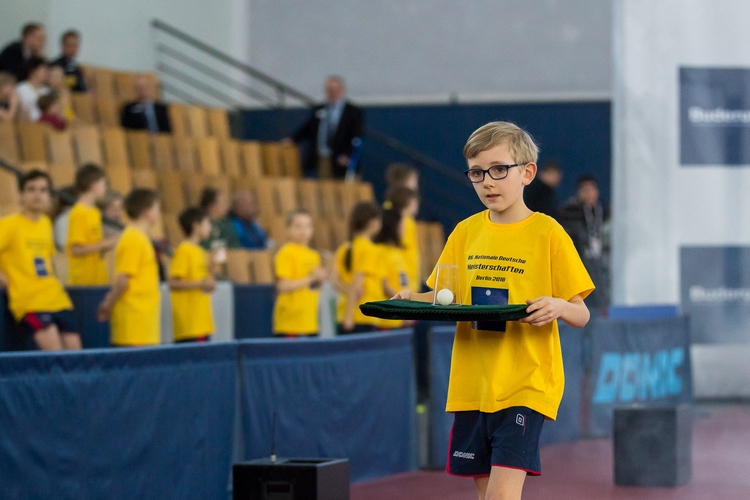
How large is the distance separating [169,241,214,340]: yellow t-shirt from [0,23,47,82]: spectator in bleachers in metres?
4.40

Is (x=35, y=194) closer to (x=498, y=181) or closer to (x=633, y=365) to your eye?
(x=498, y=181)

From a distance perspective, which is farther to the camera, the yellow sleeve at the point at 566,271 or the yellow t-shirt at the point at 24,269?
the yellow t-shirt at the point at 24,269

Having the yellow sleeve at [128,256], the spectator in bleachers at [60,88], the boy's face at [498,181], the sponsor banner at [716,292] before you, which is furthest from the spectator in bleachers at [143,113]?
the boy's face at [498,181]

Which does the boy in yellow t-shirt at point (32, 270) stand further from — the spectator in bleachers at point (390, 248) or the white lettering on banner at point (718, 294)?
the white lettering on banner at point (718, 294)

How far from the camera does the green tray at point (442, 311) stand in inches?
132

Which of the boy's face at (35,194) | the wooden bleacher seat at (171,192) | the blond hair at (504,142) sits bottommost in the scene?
the blond hair at (504,142)

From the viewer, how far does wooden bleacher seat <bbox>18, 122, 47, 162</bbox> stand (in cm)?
1055

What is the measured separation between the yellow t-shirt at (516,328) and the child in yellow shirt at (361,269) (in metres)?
4.59

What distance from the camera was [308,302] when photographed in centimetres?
873

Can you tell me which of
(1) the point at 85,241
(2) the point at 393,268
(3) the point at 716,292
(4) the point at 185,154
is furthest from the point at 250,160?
(3) the point at 716,292

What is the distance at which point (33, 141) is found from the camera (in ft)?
34.9

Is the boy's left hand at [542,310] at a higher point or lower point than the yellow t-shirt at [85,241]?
lower

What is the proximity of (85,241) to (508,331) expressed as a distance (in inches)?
212

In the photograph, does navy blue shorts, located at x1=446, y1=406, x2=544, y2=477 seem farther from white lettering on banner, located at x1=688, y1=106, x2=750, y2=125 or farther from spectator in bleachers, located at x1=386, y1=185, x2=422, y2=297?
white lettering on banner, located at x1=688, y1=106, x2=750, y2=125
